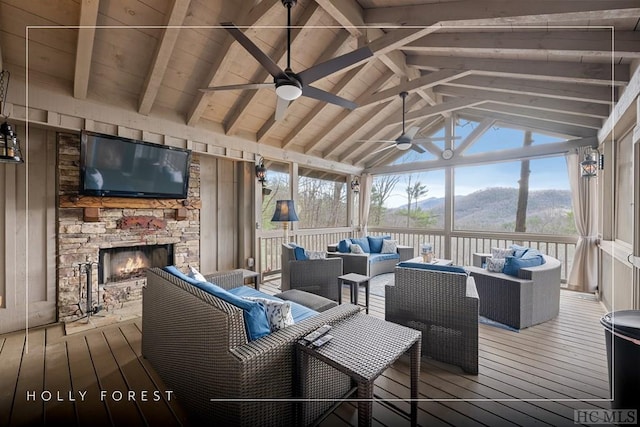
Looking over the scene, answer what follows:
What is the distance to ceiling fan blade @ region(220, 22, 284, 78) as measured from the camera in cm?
210

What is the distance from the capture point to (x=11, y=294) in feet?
10.4

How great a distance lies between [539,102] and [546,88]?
21.6 inches

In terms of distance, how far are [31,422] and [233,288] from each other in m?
1.77

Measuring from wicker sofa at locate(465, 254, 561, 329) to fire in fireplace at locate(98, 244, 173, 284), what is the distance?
188 inches

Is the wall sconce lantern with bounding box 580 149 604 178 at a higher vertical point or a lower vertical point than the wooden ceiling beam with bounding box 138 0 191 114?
lower

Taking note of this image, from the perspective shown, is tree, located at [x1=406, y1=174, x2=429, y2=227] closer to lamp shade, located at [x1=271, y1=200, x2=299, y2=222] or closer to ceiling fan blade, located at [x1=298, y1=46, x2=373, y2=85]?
lamp shade, located at [x1=271, y1=200, x2=299, y2=222]

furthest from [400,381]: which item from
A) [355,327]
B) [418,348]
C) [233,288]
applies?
[233,288]

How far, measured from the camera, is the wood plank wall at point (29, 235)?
3143 millimetres

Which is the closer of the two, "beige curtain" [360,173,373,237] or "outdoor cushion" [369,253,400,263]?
"outdoor cushion" [369,253,400,263]

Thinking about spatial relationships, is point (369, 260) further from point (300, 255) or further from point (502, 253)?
point (502, 253)

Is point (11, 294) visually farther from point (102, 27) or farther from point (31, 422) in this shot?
point (102, 27)

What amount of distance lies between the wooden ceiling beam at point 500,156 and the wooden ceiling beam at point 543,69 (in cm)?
196

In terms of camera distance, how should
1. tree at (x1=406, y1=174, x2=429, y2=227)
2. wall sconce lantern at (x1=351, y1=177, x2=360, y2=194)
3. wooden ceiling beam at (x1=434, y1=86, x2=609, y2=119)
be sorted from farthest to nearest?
1. wall sconce lantern at (x1=351, y1=177, x2=360, y2=194)
2. tree at (x1=406, y1=174, x2=429, y2=227)
3. wooden ceiling beam at (x1=434, y1=86, x2=609, y2=119)

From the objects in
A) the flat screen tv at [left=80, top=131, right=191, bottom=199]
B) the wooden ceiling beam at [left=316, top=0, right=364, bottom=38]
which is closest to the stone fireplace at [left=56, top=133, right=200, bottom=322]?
the flat screen tv at [left=80, top=131, right=191, bottom=199]
